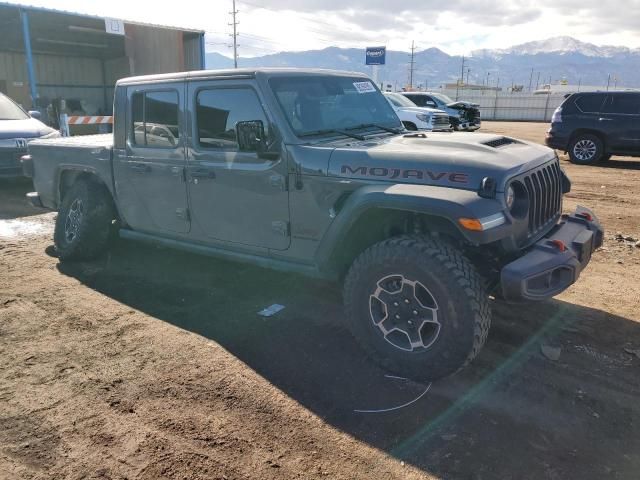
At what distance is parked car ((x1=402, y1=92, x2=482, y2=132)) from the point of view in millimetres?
19312

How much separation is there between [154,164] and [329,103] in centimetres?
167

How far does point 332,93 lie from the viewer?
4.17 metres

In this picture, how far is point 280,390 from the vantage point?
3119 millimetres

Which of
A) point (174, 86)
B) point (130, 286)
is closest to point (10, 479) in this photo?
point (130, 286)

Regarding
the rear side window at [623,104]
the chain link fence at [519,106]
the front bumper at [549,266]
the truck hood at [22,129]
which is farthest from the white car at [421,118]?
the chain link fence at [519,106]

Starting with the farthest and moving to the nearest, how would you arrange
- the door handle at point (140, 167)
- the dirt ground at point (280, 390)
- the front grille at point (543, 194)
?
the door handle at point (140, 167) < the front grille at point (543, 194) < the dirt ground at point (280, 390)

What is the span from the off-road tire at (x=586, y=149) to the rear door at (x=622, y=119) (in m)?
0.28

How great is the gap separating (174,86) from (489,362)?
10.9 ft

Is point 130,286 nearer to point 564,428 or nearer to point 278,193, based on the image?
point 278,193

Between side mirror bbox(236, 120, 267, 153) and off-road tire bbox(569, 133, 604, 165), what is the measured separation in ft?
35.6

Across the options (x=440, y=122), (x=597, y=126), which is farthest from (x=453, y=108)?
(x=597, y=126)

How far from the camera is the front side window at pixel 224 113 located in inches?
152

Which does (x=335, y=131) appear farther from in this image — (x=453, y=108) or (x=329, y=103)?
(x=453, y=108)

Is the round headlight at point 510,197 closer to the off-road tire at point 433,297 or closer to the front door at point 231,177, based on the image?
the off-road tire at point 433,297
